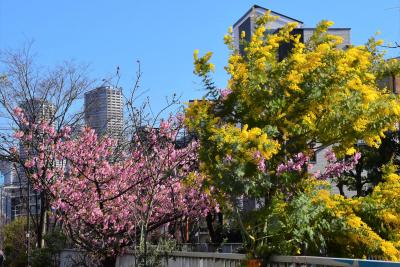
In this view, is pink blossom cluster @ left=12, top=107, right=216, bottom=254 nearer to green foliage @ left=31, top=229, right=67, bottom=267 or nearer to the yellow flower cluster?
green foliage @ left=31, top=229, right=67, bottom=267

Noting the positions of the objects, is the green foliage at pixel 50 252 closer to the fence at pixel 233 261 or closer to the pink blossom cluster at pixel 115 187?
the pink blossom cluster at pixel 115 187

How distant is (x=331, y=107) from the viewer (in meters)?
8.25

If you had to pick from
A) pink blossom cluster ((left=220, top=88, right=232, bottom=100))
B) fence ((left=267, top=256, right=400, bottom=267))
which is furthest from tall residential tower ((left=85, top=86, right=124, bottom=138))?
fence ((left=267, top=256, right=400, bottom=267))

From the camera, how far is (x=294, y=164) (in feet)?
29.0

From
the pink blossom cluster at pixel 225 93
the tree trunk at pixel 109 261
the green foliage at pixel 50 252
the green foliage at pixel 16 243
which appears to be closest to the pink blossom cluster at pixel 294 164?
the pink blossom cluster at pixel 225 93

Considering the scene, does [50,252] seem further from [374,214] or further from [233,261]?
[374,214]

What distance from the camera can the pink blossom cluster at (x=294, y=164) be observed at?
8.43m

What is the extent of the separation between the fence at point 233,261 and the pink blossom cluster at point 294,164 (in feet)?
4.39

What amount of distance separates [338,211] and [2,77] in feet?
58.6

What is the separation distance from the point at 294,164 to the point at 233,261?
171 centimetres

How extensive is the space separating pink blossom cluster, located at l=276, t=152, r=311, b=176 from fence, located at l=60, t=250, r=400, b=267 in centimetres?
134

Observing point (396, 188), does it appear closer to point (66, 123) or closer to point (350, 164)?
point (350, 164)

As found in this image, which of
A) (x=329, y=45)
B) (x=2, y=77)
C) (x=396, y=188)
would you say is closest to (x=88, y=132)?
(x=2, y=77)

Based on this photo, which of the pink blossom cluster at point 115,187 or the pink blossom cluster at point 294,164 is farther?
the pink blossom cluster at point 115,187
